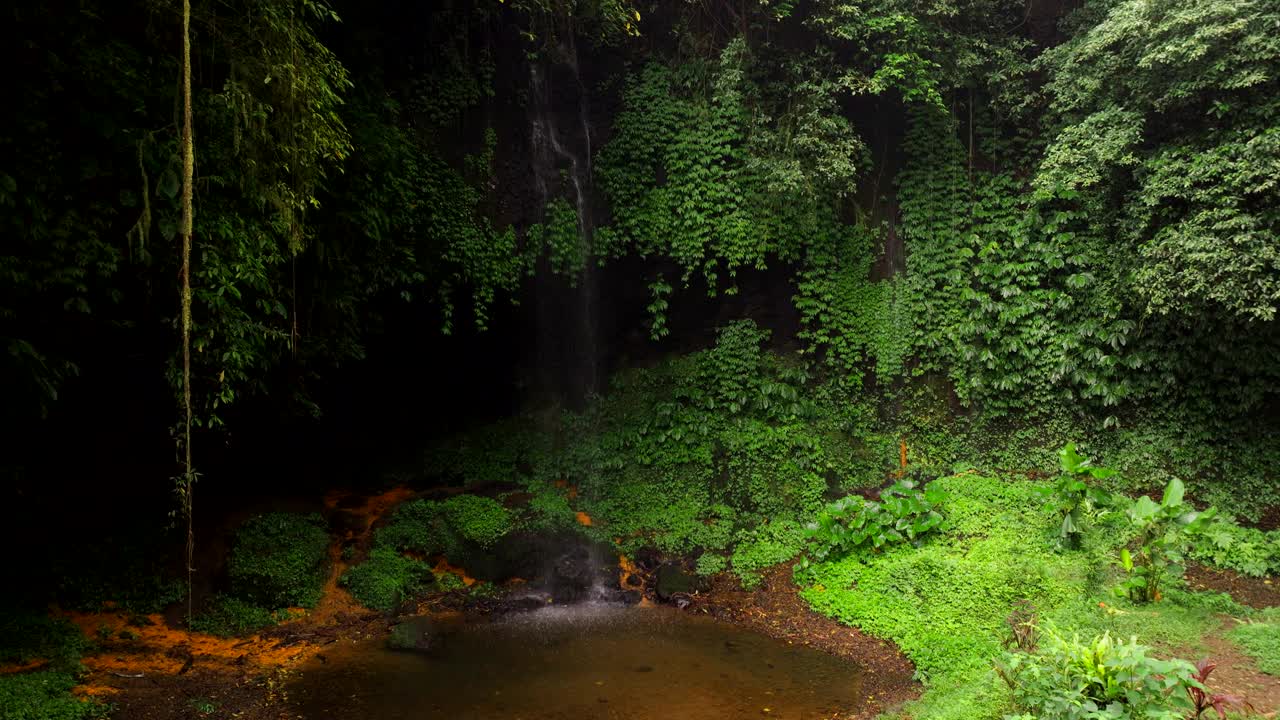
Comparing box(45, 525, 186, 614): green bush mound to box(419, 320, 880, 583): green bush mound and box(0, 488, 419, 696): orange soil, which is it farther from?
box(419, 320, 880, 583): green bush mound

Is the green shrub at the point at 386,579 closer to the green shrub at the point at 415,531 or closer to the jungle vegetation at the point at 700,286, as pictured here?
the jungle vegetation at the point at 700,286

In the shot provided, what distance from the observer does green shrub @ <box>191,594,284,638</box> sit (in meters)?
6.89

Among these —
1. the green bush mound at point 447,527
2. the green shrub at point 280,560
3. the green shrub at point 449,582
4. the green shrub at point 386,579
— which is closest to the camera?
the green shrub at point 280,560

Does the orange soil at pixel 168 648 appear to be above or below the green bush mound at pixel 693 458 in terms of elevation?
below

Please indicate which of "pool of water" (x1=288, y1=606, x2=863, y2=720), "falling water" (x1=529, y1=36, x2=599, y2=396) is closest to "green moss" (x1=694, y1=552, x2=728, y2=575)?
"pool of water" (x1=288, y1=606, x2=863, y2=720)

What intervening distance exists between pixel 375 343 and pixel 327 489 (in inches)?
93.0

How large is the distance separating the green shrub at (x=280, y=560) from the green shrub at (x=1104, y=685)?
702cm

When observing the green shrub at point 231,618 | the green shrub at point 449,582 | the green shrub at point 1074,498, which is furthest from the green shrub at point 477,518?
the green shrub at point 1074,498

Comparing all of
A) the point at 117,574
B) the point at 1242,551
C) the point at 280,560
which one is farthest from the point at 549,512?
the point at 1242,551

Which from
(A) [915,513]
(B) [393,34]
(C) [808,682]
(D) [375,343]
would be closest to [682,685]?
(C) [808,682]

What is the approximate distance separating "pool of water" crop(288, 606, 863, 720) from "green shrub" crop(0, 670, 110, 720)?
4.59ft

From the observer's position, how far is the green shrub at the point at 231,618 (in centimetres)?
689

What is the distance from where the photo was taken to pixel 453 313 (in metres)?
10.2

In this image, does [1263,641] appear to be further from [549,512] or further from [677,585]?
[549,512]
